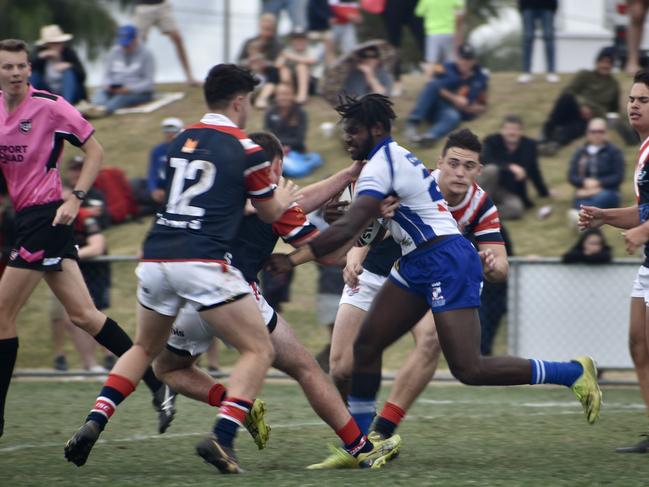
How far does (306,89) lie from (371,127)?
11.6 m

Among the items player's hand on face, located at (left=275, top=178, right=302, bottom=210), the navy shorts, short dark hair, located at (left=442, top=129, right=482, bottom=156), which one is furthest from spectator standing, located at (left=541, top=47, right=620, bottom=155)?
player's hand on face, located at (left=275, top=178, right=302, bottom=210)

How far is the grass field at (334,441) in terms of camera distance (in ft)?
21.1

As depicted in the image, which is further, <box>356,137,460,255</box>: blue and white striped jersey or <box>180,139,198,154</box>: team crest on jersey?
<box>356,137,460,255</box>: blue and white striped jersey

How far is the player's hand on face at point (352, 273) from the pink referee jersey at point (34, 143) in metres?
1.85

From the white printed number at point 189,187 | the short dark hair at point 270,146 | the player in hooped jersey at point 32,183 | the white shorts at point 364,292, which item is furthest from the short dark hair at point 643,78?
the player in hooped jersey at point 32,183

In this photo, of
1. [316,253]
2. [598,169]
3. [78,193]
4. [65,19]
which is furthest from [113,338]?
[65,19]

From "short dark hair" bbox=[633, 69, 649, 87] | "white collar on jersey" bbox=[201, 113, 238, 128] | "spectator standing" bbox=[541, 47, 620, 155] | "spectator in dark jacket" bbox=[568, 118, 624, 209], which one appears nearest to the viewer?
"white collar on jersey" bbox=[201, 113, 238, 128]

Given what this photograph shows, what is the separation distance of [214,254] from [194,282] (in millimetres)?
180

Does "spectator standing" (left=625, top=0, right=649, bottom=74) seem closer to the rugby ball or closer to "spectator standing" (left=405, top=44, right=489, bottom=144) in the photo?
"spectator standing" (left=405, top=44, right=489, bottom=144)

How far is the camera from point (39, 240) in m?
7.66

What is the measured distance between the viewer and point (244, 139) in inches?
257

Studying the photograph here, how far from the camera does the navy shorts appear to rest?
7645mm

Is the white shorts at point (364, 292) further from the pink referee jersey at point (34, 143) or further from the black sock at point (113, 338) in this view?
the pink referee jersey at point (34, 143)

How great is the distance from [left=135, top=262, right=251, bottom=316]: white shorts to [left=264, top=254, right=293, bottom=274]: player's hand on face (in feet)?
0.54
